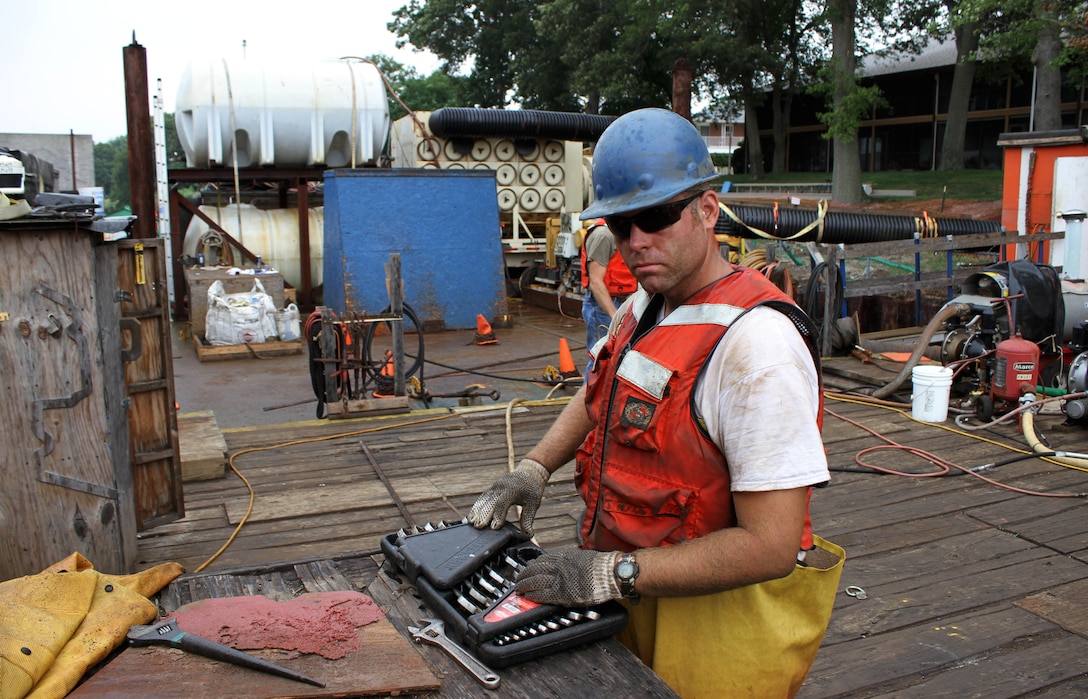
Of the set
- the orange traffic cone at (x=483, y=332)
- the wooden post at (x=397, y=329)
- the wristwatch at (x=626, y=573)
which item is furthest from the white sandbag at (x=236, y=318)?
the wristwatch at (x=626, y=573)

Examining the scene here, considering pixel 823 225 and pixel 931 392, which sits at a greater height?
pixel 823 225

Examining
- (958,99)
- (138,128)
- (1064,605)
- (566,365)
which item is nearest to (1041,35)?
(958,99)

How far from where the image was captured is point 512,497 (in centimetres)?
238

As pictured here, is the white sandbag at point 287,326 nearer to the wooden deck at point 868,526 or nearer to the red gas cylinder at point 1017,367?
the wooden deck at point 868,526

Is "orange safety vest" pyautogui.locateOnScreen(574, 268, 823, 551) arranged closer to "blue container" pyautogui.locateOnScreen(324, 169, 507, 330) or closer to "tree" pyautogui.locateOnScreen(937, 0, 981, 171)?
"blue container" pyautogui.locateOnScreen(324, 169, 507, 330)

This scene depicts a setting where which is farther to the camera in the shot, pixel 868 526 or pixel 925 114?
pixel 925 114

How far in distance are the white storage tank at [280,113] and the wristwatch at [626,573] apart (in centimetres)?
1479

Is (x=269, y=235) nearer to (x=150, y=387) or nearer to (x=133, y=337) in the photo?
(x=150, y=387)

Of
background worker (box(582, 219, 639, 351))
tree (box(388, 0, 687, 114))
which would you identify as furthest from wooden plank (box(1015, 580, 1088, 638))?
tree (box(388, 0, 687, 114))

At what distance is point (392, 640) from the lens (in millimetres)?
1923

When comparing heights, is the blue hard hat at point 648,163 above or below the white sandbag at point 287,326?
above

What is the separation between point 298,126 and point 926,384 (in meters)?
12.1

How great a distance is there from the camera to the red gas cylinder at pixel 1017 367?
6.46 m

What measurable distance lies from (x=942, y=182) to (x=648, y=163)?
26674 mm
